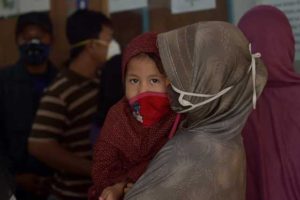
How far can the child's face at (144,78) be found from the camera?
6.98ft

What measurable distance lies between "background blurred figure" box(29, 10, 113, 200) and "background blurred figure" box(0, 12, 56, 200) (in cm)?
42

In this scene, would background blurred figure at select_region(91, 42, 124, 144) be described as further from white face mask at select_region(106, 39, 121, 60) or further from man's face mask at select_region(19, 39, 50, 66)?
man's face mask at select_region(19, 39, 50, 66)

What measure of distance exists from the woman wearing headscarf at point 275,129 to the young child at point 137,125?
13.9 inches

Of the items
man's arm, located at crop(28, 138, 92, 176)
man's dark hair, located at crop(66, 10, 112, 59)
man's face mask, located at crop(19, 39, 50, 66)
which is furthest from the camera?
man's face mask, located at crop(19, 39, 50, 66)

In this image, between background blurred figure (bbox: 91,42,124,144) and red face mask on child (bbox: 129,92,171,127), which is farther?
background blurred figure (bbox: 91,42,124,144)

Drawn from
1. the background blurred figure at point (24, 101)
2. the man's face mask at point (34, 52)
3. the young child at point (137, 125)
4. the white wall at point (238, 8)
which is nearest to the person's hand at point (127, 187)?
the young child at point (137, 125)

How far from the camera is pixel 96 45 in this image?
3561 mm

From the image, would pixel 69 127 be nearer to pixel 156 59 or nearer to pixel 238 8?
pixel 238 8

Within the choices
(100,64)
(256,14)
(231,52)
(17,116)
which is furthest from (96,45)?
(231,52)

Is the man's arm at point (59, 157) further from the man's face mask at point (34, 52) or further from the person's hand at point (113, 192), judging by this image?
the person's hand at point (113, 192)

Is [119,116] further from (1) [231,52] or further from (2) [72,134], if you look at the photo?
(2) [72,134]

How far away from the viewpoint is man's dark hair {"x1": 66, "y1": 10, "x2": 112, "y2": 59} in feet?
11.7

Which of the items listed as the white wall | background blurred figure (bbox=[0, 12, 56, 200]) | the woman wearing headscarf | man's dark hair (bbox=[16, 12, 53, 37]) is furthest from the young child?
man's dark hair (bbox=[16, 12, 53, 37])

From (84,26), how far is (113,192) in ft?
5.63
